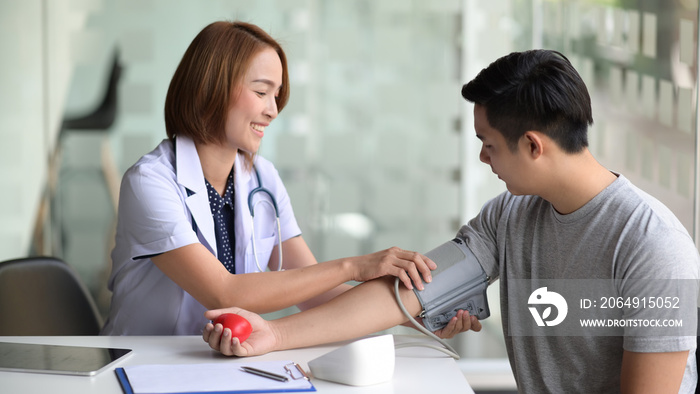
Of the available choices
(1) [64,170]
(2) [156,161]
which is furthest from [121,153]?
(2) [156,161]

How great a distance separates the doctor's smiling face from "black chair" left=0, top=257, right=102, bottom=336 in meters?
0.57

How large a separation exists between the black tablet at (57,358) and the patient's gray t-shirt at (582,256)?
29.8 inches

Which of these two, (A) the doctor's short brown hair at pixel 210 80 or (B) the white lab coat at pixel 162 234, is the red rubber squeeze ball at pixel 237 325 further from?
(A) the doctor's short brown hair at pixel 210 80

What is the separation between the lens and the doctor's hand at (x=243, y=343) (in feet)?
4.06

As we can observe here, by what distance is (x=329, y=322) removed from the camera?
1.39 m

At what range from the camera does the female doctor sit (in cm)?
151

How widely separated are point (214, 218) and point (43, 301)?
494 millimetres

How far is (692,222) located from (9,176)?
2909mm

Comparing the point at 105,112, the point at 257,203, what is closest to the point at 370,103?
the point at 105,112

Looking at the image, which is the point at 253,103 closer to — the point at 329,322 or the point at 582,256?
the point at 329,322

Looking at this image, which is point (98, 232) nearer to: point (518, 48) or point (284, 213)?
point (284, 213)

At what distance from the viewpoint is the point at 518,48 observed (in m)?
3.04

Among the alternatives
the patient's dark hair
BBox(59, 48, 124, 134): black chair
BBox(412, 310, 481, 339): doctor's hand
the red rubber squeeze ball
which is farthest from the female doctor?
BBox(59, 48, 124, 134): black chair

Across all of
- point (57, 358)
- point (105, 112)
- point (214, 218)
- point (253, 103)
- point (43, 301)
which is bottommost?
point (43, 301)
